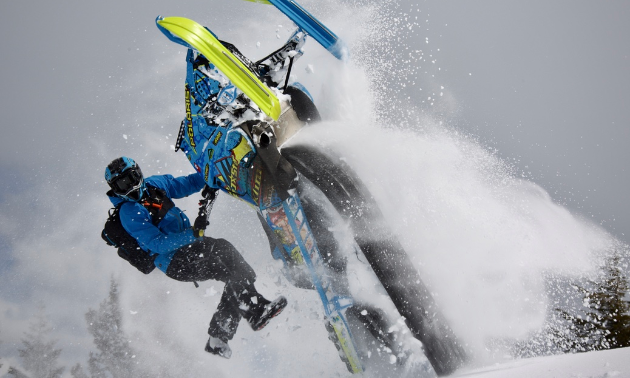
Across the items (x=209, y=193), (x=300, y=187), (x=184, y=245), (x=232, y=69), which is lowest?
(x=184, y=245)

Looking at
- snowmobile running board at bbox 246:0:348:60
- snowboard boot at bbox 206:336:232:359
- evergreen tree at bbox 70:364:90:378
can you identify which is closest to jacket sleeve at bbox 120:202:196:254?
snowboard boot at bbox 206:336:232:359

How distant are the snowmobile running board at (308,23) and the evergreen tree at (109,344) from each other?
1153 cm

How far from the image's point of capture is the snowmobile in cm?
358

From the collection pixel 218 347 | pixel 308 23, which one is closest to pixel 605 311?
pixel 218 347

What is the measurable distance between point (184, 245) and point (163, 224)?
444mm

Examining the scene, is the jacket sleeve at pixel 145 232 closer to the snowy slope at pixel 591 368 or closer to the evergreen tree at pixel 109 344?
the snowy slope at pixel 591 368

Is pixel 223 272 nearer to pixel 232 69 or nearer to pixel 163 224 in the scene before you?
pixel 163 224

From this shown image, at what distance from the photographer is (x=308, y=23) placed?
3578mm

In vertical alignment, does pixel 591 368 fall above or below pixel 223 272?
below

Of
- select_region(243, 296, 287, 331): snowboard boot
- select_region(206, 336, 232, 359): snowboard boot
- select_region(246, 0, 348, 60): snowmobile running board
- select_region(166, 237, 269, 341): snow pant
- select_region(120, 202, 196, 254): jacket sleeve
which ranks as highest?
select_region(246, 0, 348, 60): snowmobile running board

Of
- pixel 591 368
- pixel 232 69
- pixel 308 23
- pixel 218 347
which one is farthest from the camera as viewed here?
pixel 218 347

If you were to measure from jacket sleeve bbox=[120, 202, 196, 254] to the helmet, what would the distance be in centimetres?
14

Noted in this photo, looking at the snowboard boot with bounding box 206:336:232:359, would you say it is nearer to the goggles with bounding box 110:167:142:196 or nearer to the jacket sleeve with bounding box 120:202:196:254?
the jacket sleeve with bounding box 120:202:196:254

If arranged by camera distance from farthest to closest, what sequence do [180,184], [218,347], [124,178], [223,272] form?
[180,184]
[218,347]
[223,272]
[124,178]
